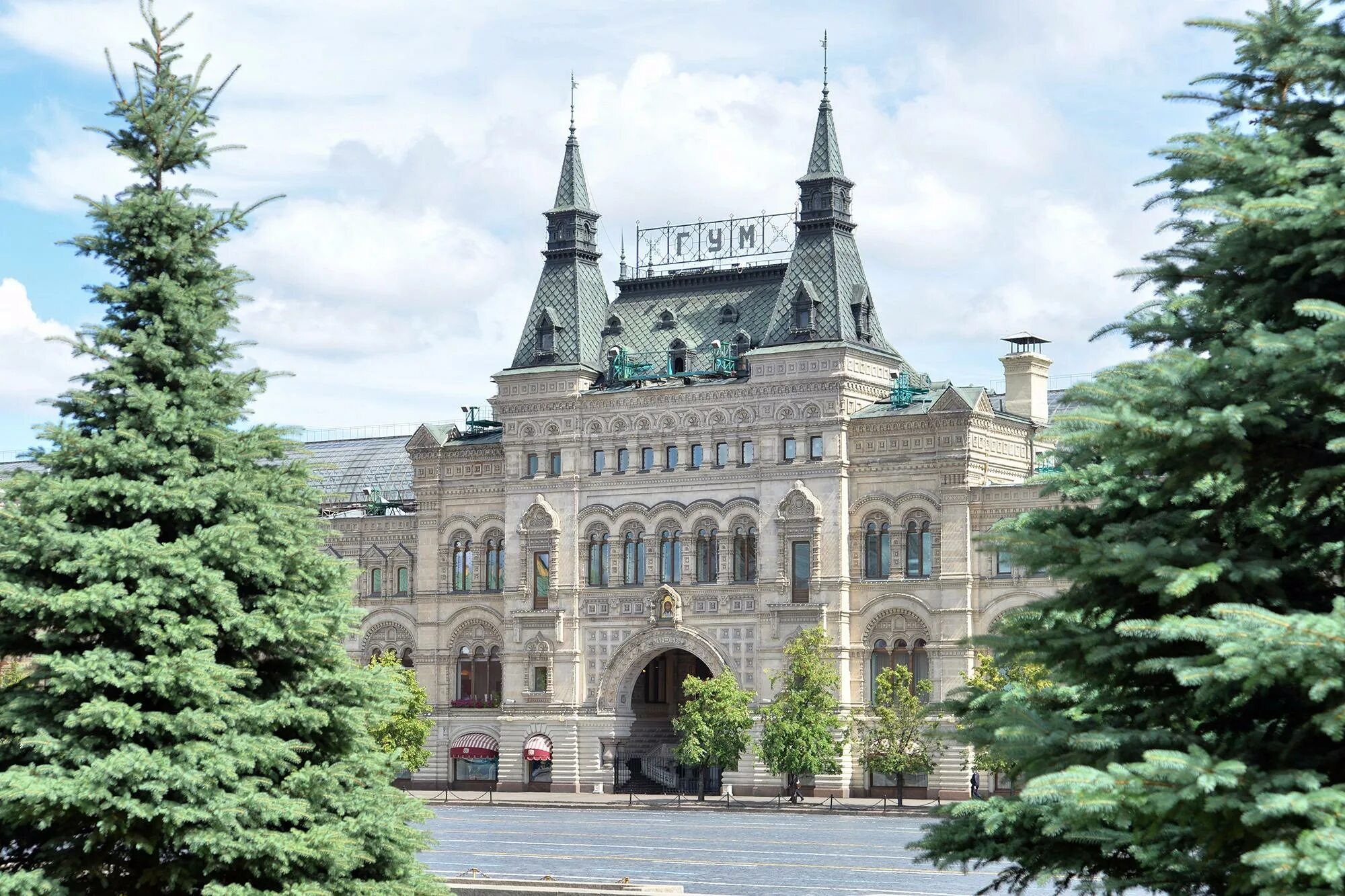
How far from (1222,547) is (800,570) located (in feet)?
208

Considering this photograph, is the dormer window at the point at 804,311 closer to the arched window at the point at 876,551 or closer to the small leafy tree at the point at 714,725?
the arched window at the point at 876,551

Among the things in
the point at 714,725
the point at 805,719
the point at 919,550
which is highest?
the point at 919,550

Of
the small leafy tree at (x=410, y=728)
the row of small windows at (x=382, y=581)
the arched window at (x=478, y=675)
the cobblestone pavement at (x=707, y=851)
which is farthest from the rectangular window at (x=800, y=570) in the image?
the row of small windows at (x=382, y=581)

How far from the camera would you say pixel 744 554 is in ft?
261

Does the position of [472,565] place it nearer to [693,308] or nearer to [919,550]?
[693,308]

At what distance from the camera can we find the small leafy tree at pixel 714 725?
244 ft

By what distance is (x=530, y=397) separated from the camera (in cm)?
8462

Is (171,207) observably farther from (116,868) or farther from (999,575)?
(999,575)

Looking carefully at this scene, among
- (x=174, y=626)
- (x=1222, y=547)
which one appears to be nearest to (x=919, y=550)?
(x=174, y=626)

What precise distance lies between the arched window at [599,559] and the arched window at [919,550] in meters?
14.4

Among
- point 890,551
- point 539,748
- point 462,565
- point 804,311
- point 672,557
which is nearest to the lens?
point 890,551

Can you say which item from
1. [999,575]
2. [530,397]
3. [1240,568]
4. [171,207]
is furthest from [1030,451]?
[1240,568]

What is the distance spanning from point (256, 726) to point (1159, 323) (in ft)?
37.2

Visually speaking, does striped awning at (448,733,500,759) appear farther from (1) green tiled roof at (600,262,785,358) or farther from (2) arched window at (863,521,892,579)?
(2) arched window at (863,521,892,579)
